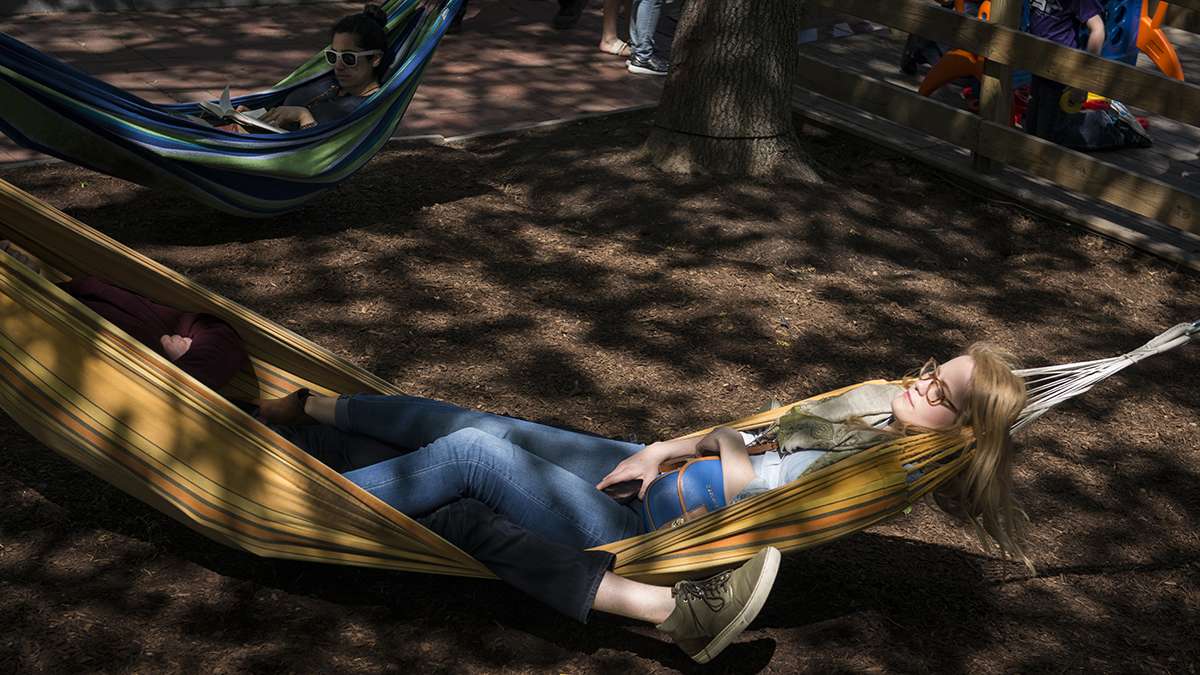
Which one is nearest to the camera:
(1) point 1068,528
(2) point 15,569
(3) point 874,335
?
(2) point 15,569

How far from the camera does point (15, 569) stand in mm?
3246

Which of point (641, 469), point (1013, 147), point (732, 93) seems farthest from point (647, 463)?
point (1013, 147)

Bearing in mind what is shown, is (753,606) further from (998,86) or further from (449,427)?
(998,86)

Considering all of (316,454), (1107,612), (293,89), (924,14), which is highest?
(924,14)

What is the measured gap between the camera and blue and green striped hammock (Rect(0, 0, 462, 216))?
4652 mm

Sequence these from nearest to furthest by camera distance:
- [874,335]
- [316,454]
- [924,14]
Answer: [316,454], [874,335], [924,14]

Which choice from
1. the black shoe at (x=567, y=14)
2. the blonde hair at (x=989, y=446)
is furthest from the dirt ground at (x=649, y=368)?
the black shoe at (x=567, y=14)

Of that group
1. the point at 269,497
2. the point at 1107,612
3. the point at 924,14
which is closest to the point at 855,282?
the point at 924,14

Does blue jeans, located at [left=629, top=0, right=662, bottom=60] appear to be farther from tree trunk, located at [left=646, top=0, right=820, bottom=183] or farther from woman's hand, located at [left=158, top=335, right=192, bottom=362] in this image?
woman's hand, located at [left=158, top=335, right=192, bottom=362]

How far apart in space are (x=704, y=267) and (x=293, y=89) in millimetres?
2129

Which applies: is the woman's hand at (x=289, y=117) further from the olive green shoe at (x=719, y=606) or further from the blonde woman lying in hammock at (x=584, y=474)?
the olive green shoe at (x=719, y=606)

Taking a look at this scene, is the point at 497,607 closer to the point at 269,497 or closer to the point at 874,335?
the point at 269,497

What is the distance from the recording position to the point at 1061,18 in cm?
726

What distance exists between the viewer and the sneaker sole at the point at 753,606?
287 cm
